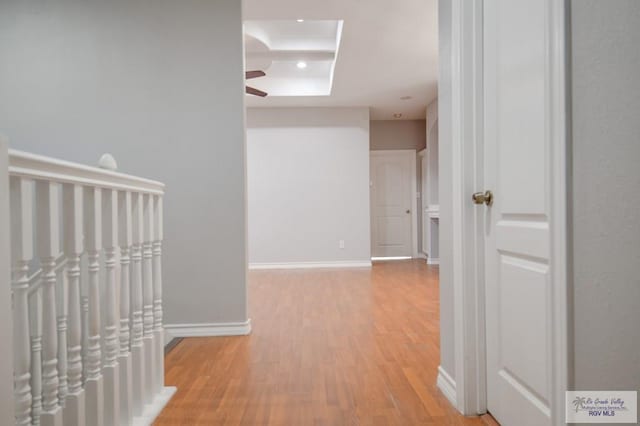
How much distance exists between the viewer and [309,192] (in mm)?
6344

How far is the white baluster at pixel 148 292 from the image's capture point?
175 cm

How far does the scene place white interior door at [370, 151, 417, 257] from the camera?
296 inches

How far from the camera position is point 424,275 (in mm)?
5422

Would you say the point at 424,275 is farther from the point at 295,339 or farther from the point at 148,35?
the point at 148,35

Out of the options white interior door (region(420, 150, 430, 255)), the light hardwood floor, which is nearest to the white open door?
the light hardwood floor

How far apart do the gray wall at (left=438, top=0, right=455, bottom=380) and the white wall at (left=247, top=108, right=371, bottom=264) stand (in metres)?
4.44

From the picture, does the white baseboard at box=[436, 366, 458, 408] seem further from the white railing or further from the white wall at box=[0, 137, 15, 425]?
the white wall at box=[0, 137, 15, 425]

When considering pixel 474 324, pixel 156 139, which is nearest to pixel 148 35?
pixel 156 139

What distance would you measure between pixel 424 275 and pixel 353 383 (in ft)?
12.2

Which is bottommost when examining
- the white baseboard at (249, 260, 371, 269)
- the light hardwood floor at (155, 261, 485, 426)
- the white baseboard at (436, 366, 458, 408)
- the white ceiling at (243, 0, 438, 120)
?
the white baseboard at (249, 260, 371, 269)

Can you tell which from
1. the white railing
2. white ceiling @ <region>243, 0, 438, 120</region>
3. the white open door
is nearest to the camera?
the white railing

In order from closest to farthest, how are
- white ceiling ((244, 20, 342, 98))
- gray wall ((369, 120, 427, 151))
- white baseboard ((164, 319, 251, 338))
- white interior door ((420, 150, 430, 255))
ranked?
white baseboard ((164, 319, 251, 338)) → white ceiling ((244, 20, 342, 98)) → white interior door ((420, 150, 430, 255)) → gray wall ((369, 120, 427, 151))

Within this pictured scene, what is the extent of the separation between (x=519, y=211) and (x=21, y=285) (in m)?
1.55

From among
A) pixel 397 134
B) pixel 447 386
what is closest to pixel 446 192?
pixel 447 386
